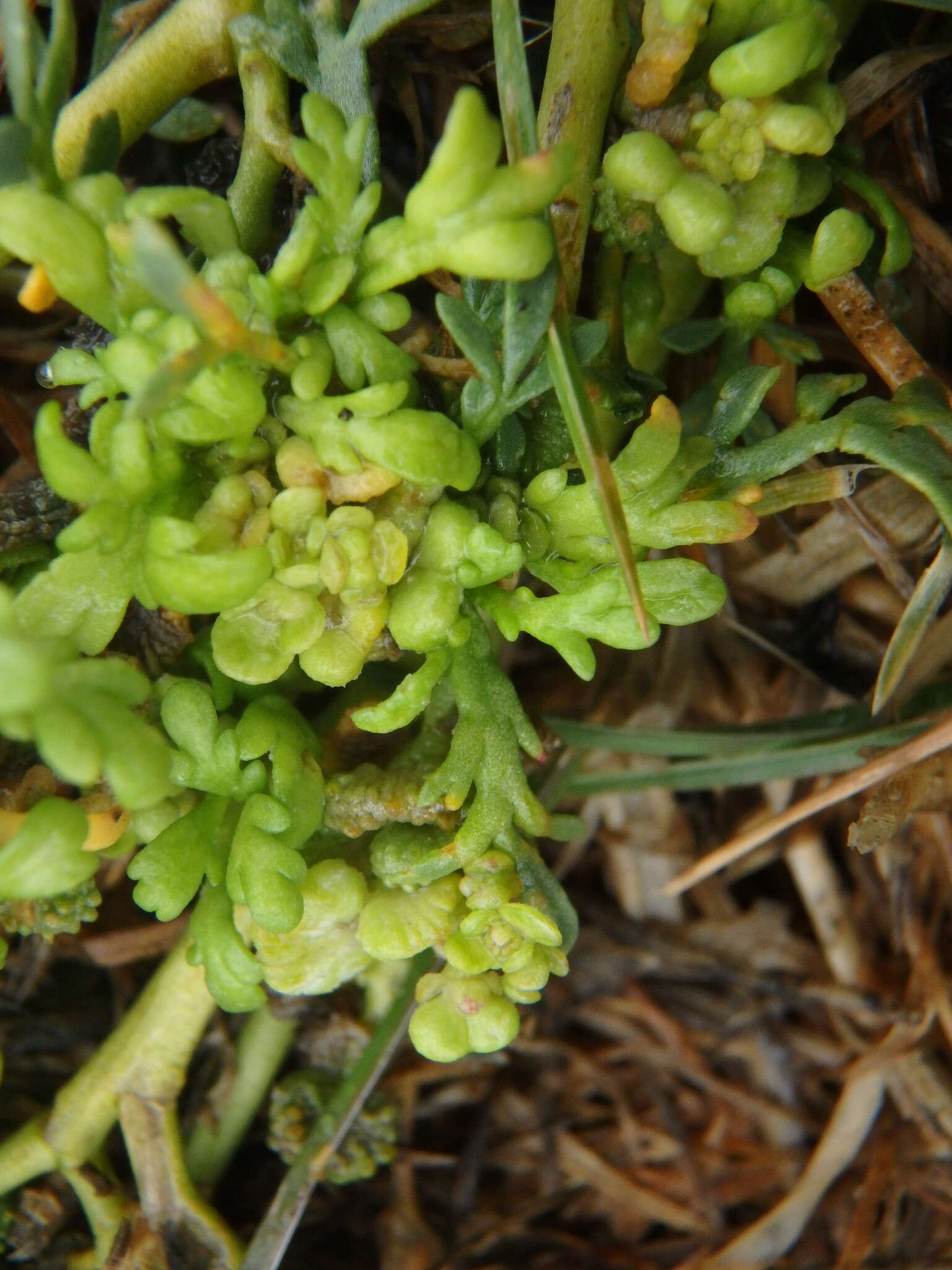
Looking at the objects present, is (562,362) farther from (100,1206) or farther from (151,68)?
(100,1206)

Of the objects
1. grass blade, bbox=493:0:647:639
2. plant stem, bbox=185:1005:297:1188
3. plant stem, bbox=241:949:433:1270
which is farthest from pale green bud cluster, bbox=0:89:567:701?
plant stem, bbox=185:1005:297:1188

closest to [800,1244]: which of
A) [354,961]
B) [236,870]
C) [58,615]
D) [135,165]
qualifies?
[354,961]

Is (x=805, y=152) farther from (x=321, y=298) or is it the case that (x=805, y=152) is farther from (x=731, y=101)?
(x=321, y=298)

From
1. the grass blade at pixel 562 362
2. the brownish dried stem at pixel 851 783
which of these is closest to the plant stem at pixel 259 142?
the grass blade at pixel 562 362

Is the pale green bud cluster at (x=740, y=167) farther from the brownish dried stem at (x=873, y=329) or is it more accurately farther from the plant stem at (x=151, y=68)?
the plant stem at (x=151, y=68)

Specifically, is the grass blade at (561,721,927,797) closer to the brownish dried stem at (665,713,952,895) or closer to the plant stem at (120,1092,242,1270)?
the brownish dried stem at (665,713,952,895)
